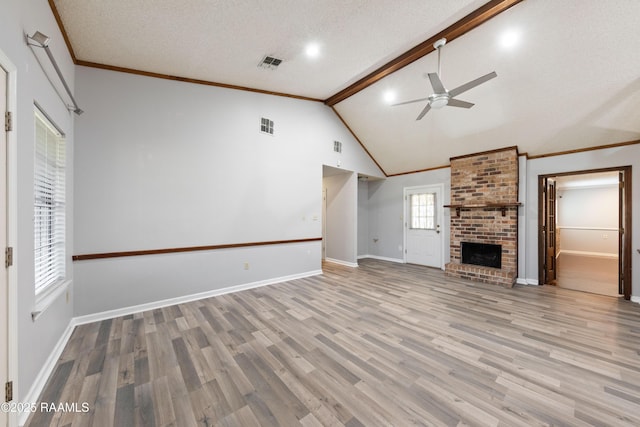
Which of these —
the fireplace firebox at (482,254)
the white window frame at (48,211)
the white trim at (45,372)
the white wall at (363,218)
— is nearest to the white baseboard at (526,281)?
the fireplace firebox at (482,254)

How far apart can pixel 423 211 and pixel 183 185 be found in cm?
533

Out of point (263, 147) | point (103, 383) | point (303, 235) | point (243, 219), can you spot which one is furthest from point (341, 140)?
point (103, 383)

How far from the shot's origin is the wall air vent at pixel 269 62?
3342mm

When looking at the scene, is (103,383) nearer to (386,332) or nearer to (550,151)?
(386,332)

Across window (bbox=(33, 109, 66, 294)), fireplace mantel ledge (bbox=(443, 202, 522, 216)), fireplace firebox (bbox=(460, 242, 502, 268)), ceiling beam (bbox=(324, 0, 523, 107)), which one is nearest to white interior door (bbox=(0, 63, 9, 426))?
window (bbox=(33, 109, 66, 294))

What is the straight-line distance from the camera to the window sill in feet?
5.89

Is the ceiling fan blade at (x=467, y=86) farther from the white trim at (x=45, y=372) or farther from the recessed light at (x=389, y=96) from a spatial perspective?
the white trim at (x=45, y=372)

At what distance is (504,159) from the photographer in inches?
185

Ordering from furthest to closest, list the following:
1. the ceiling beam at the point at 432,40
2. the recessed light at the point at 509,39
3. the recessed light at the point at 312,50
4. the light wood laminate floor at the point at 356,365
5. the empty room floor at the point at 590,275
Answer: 1. the empty room floor at the point at 590,275
2. the recessed light at the point at 312,50
3. the recessed light at the point at 509,39
4. the ceiling beam at the point at 432,40
5. the light wood laminate floor at the point at 356,365

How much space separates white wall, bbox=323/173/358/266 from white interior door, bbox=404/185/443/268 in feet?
5.09

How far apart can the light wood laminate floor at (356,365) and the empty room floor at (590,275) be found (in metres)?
0.86

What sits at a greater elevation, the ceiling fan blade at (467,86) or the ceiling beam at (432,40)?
the ceiling beam at (432,40)

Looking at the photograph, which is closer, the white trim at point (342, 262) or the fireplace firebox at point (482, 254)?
the fireplace firebox at point (482, 254)

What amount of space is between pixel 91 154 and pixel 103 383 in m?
2.55
